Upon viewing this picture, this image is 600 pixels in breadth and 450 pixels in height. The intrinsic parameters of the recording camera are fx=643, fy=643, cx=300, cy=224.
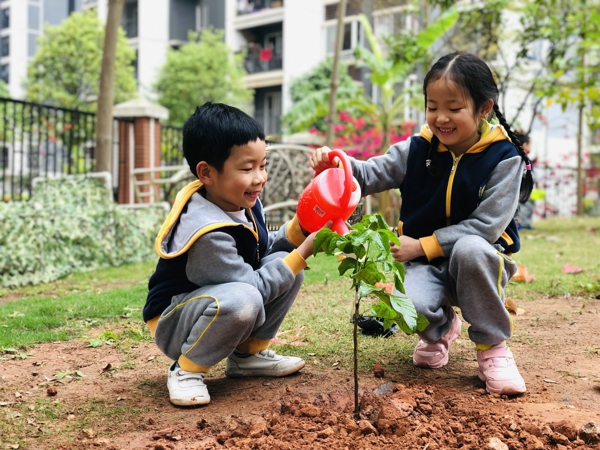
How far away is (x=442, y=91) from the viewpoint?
229cm

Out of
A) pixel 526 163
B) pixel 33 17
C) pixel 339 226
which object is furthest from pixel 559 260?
pixel 33 17

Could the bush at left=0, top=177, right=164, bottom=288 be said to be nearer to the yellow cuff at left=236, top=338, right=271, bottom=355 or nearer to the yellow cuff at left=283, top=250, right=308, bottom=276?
the yellow cuff at left=236, top=338, right=271, bottom=355

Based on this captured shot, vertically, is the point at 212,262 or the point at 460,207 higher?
the point at 460,207

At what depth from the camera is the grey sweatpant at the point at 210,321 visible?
213cm

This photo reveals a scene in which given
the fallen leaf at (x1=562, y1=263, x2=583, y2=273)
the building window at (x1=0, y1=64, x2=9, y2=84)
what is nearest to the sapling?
the fallen leaf at (x1=562, y1=263, x2=583, y2=273)

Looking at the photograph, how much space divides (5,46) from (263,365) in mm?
37456

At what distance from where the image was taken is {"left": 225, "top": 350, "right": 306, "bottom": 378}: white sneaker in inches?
97.7

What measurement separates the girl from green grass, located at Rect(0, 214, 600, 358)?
0.44 metres

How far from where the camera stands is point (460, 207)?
244 centimetres

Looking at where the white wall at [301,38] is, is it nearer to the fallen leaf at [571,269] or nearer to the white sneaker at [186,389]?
the fallen leaf at [571,269]

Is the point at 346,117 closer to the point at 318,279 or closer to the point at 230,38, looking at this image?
the point at 318,279

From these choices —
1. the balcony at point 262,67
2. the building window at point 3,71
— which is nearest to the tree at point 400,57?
the balcony at point 262,67

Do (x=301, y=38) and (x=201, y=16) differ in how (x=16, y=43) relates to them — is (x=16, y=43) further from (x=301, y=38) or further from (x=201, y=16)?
(x=301, y=38)

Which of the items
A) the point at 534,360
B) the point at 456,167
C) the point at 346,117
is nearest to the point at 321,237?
the point at 456,167
